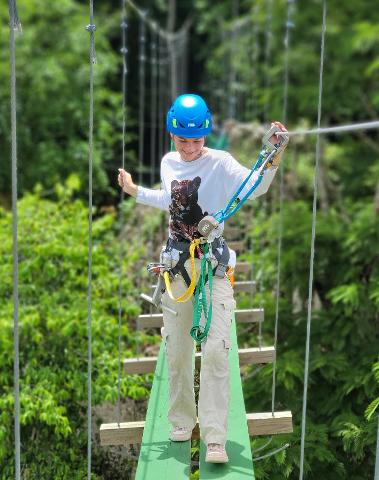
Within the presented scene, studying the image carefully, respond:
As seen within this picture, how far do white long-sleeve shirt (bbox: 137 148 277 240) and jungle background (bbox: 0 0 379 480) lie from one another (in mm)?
1003

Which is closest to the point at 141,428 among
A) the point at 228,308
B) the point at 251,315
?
the point at 228,308

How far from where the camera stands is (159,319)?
2.91 meters

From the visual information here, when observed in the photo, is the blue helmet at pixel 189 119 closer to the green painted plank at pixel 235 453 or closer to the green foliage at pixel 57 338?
the green painted plank at pixel 235 453

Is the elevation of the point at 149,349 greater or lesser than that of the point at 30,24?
lesser

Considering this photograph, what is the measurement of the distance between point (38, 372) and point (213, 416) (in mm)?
1880

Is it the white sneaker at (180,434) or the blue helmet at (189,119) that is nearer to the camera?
the blue helmet at (189,119)

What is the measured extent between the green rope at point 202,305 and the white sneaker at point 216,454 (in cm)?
27

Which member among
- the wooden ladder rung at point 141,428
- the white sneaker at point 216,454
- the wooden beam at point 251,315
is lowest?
the wooden ladder rung at point 141,428

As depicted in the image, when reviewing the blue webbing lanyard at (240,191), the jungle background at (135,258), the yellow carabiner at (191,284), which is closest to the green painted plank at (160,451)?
the yellow carabiner at (191,284)

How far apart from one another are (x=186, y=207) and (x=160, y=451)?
66 cm

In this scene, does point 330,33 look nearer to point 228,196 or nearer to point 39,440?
point 39,440

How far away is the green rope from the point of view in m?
2.02

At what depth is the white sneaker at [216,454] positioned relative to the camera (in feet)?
6.43

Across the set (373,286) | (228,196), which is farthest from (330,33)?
(228,196)
